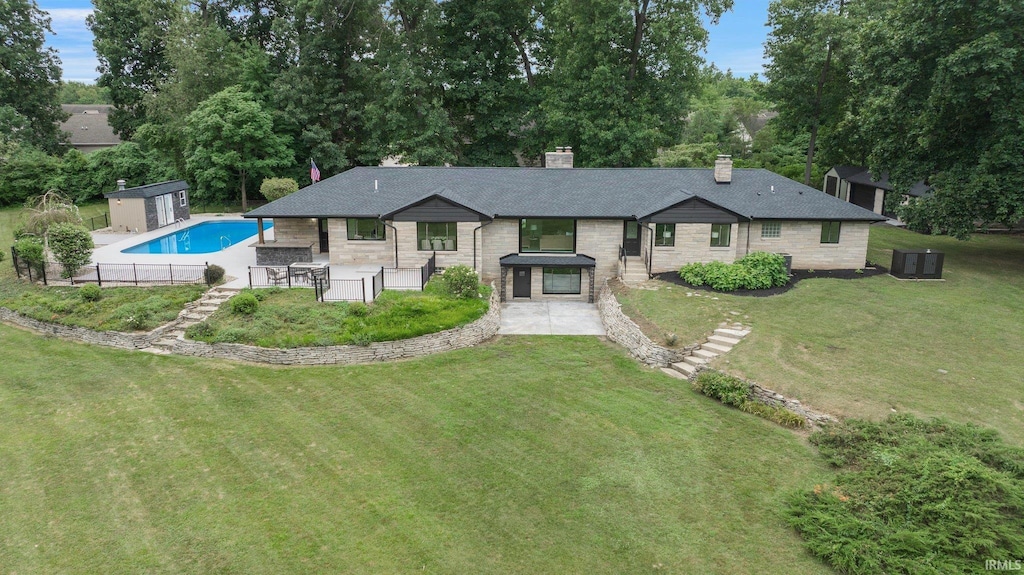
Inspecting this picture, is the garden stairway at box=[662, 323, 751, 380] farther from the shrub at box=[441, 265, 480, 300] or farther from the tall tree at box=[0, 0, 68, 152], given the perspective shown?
the tall tree at box=[0, 0, 68, 152]

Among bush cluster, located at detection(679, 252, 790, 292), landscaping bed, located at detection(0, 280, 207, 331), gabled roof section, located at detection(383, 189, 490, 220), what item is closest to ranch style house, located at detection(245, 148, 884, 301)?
gabled roof section, located at detection(383, 189, 490, 220)

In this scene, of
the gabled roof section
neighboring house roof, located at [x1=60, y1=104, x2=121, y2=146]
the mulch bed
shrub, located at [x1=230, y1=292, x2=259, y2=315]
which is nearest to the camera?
shrub, located at [x1=230, y1=292, x2=259, y2=315]

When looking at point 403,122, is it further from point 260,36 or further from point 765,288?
point 765,288

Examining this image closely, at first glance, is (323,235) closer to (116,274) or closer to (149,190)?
(116,274)

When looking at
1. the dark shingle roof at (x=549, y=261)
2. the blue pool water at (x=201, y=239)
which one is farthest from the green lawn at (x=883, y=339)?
the blue pool water at (x=201, y=239)

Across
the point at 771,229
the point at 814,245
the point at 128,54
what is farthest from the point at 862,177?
the point at 128,54

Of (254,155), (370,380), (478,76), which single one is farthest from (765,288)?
(254,155)
